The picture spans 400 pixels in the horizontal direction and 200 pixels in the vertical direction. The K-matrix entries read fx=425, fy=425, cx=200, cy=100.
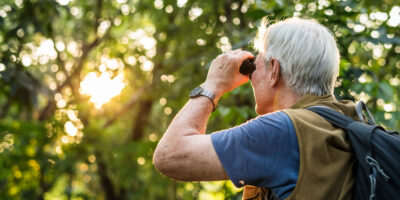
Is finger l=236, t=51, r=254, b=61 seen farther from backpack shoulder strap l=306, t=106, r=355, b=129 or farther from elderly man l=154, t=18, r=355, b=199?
backpack shoulder strap l=306, t=106, r=355, b=129

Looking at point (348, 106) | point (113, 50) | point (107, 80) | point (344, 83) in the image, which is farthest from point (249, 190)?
point (113, 50)

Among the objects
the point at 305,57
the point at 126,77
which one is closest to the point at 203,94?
the point at 305,57

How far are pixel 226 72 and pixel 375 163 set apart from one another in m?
0.73

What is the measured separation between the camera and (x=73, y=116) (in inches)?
208

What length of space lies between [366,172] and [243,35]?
9.50ft

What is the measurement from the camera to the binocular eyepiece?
5.91ft

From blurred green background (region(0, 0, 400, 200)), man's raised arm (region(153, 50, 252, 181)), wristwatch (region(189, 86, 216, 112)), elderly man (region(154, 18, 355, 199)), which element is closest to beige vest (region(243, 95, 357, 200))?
elderly man (region(154, 18, 355, 199))

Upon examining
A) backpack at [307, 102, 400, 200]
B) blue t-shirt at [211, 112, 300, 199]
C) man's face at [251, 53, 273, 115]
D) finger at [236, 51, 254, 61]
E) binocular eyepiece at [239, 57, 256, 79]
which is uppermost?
finger at [236, 51, 254, 61]

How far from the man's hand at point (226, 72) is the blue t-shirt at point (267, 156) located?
0.40 meters

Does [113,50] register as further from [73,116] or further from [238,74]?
[238,74]

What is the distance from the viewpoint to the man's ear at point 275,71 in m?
1.68

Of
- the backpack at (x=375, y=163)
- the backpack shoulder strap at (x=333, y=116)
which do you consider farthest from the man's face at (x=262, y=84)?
the backpack at (x=375, y=163)

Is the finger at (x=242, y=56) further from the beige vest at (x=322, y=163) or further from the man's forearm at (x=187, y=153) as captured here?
the beige vest at (x=322, y=163)

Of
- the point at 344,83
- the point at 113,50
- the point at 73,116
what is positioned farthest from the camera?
the point at 113,50
